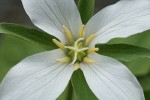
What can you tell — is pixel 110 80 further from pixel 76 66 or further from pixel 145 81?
pixel 145 81

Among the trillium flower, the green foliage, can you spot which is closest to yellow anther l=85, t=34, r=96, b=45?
the trillium flower

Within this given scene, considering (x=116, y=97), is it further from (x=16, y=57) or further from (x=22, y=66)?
(x=16, y=57)

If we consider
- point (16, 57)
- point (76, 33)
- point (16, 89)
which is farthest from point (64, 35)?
point (16, 57)

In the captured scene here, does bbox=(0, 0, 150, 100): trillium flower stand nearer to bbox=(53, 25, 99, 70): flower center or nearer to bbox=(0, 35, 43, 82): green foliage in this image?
bbox=(53, 25, 99, 70): flower center

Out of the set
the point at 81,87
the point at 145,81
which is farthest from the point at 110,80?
the point at 145,81

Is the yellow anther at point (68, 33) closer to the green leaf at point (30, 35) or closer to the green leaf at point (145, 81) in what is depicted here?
the green leaf at point (30, 35)
